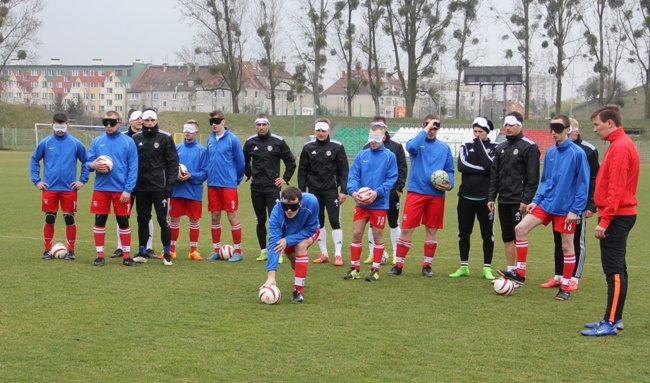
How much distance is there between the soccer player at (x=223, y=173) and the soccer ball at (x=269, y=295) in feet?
11.1

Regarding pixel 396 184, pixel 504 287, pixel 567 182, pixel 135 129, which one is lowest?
pixel 504 287

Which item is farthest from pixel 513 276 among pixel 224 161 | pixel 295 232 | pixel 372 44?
pixel 372 44

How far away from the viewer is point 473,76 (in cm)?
6688

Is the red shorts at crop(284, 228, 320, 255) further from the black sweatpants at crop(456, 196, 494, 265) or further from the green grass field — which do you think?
the black sweatpants at crop(456, 196, 494, 265)

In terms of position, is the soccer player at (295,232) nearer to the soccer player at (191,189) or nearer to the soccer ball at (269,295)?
the soccer ball at (269,295)

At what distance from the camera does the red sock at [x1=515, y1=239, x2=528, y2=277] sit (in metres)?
9.59

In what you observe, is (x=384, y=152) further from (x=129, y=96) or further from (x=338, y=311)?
(x=129, y=96)

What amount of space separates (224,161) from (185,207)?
3.30 ft

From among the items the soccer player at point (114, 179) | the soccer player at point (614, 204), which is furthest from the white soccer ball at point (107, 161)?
the soccer player at point (614, 204)

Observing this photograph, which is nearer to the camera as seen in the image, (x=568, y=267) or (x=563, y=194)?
(x=563, y=194)

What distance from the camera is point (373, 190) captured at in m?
10.1

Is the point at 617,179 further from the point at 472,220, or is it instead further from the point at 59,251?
the point at 59,251

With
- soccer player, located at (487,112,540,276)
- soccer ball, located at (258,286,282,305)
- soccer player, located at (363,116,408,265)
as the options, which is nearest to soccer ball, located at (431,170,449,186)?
soccer player, located at (487,112,540,276)

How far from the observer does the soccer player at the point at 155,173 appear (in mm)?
11102
